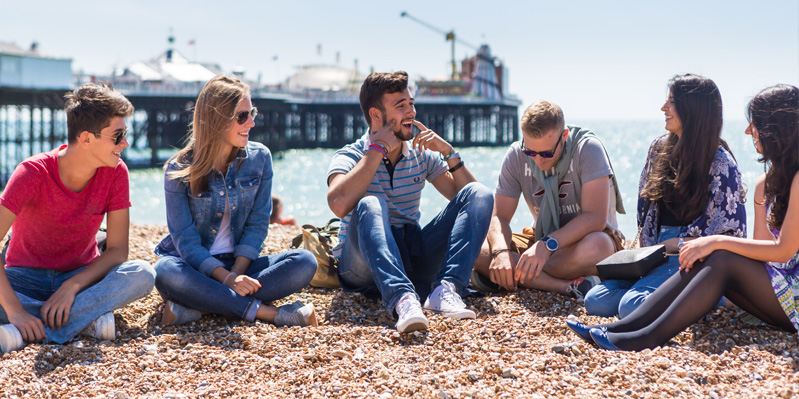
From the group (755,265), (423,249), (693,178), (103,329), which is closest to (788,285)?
(755,265)

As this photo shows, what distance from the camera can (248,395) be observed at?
2314 mm

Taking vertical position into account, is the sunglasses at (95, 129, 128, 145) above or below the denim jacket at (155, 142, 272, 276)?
above

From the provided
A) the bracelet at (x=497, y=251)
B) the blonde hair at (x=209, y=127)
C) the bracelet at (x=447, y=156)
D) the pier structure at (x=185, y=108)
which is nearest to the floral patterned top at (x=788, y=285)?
the bracelet at (x=497, y=251)

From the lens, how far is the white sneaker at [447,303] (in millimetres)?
3113

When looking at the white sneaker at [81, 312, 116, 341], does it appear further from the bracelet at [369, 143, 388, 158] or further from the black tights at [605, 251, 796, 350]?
the black tights at [605, 251, 796, 350]

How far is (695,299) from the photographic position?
8.52 feet

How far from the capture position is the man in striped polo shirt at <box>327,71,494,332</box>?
3.28m

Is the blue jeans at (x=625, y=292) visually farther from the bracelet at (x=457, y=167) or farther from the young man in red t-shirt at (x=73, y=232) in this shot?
the young man in red t-shirt at (x=73, y=232)

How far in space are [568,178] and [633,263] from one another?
2.40 ft

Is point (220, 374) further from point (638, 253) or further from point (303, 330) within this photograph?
point (638, 253)

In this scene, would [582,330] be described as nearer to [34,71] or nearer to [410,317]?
[410,317]

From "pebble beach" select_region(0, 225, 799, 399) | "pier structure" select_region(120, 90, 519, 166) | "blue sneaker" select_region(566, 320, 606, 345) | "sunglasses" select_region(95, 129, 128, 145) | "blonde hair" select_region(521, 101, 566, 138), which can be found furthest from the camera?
"pier structure" select_region(120, 90, 519, 166)

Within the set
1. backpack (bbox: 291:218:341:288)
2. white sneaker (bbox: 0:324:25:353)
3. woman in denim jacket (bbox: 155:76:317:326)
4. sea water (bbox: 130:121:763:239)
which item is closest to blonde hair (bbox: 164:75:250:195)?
woman in denim jacket (bbox: 155:76:317:326)

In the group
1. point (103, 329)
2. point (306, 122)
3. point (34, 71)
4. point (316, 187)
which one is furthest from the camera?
point (306, 122)
